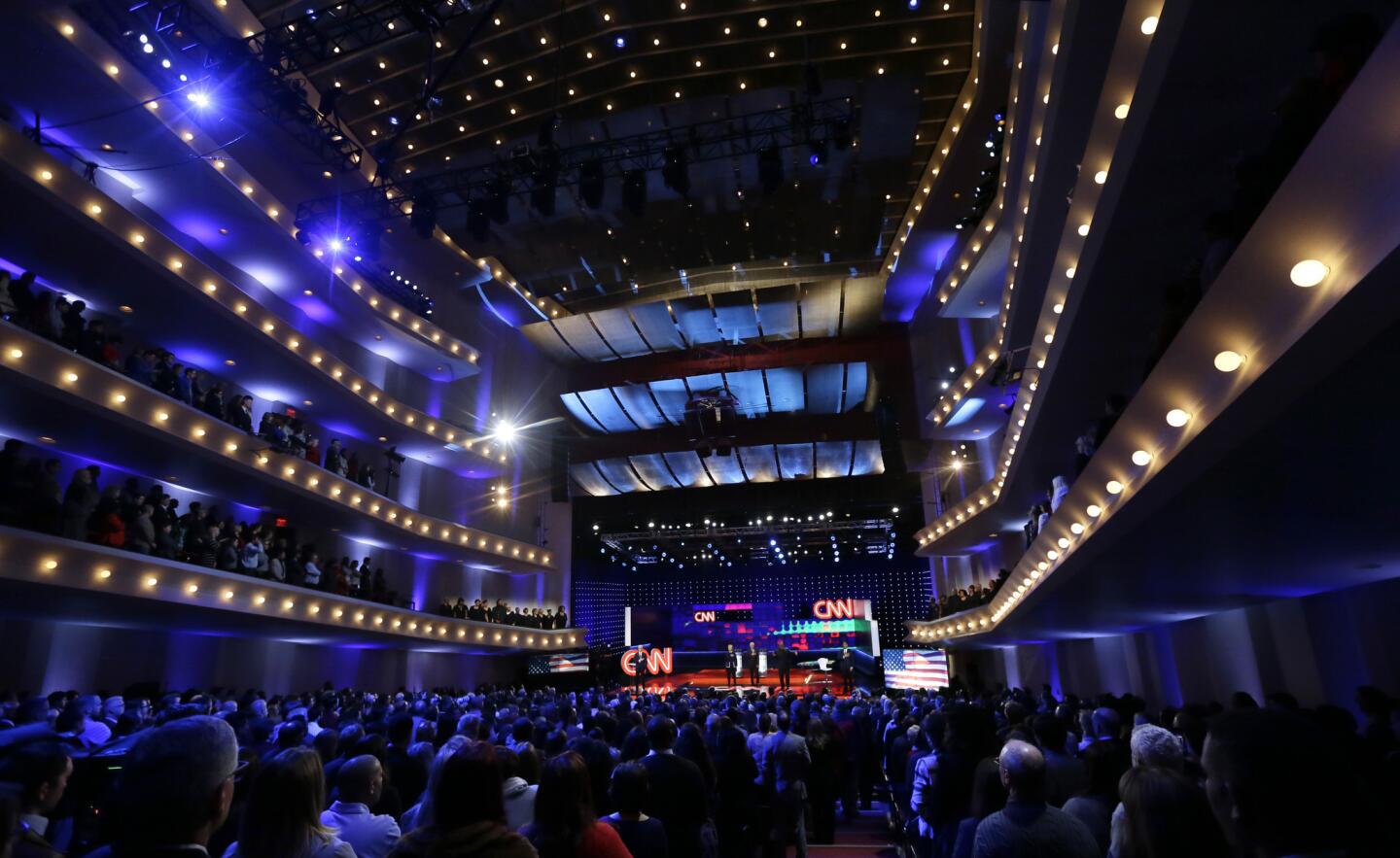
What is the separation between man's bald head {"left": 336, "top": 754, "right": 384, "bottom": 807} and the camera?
3.21 metres

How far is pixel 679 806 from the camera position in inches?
163

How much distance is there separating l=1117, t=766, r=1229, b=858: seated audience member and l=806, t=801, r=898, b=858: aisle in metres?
6.01

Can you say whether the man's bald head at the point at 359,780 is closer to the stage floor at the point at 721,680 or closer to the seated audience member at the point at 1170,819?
the seated audience member at the point at 1170,819

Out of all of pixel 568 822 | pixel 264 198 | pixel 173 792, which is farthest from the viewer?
pixel 264 198

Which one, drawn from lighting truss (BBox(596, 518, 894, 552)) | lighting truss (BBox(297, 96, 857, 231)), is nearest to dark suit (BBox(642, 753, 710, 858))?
lighting truss (BBox(297, 96, 857, 231))

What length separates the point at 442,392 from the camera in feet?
77.0

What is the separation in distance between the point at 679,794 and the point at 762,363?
21842 mm

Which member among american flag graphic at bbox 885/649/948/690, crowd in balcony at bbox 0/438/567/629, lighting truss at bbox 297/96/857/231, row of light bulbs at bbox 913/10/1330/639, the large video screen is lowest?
american flag graphic at bbox 885/649/948/690

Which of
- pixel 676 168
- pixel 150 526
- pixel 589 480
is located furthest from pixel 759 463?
pixel 150 526

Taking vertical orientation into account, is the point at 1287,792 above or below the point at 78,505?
below

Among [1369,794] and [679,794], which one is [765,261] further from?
[1369,794]

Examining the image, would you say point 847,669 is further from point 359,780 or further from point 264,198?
point 359,780

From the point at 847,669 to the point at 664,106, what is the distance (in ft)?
56.6

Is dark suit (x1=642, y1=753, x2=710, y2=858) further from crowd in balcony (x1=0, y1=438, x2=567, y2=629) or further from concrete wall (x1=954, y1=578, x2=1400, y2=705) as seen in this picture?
crowd in balcony (x1=0, y1=438, x2=567, y2=629)
